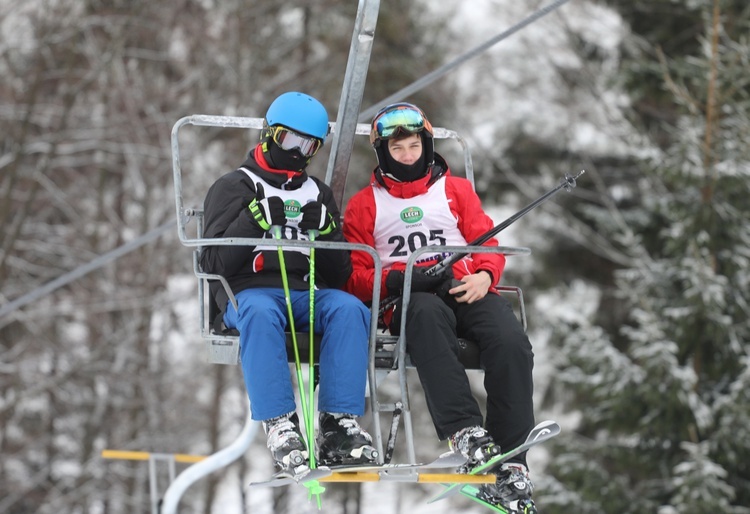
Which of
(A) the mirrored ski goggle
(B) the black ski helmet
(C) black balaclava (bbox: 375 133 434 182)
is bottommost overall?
(C) black balaclava (bbox: 375 133 434 182)

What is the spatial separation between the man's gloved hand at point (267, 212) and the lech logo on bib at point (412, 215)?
67cm

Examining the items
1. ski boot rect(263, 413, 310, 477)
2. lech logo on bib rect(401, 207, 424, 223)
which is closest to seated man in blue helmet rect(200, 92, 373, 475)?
ski boot rect(263, 413, 310, 477)

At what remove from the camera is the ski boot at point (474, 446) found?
4398mm

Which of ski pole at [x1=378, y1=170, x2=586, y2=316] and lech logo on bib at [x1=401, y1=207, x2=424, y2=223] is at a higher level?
lech logo on bib at [x1=401, y1=207, x2=424, y2=223]

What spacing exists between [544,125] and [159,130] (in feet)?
18.8

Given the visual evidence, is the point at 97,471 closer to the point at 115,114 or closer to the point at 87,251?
the point at 87,251

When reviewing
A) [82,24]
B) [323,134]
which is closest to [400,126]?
[323,134]

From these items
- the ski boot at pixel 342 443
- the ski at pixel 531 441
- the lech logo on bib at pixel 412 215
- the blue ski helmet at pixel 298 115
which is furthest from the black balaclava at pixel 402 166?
the ski at pixel 531 441

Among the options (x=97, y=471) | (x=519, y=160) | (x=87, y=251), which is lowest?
(x=97, y=471)

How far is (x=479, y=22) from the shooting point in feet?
69.2

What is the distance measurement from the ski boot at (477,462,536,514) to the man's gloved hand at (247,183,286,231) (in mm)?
1306

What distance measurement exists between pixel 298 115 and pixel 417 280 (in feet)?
2.68

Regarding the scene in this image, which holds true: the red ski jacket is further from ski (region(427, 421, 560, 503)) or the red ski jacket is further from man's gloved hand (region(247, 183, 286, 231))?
ski (region(427, 421, 560, 503))

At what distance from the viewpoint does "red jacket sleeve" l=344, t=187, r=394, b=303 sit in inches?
196
